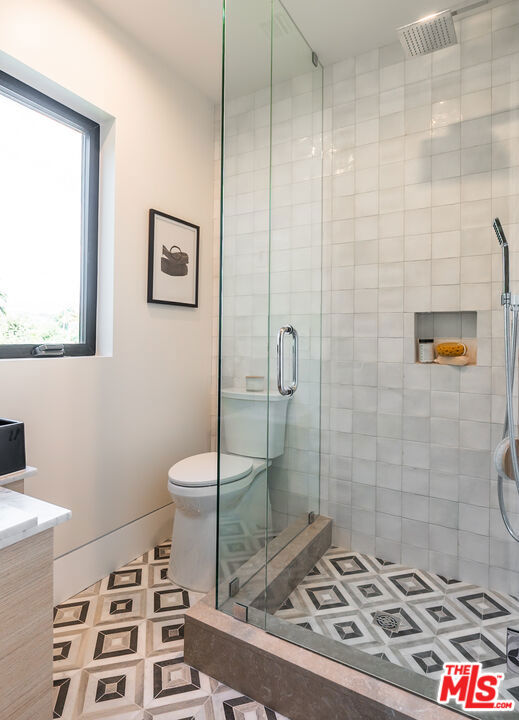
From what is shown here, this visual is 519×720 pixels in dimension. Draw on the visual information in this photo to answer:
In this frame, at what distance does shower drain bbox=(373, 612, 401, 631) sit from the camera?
145 centimetres

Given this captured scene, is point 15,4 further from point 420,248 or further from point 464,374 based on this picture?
point 464,374

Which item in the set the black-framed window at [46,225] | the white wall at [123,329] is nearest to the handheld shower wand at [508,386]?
the white wall at [123,329]

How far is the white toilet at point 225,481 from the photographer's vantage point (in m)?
1.56

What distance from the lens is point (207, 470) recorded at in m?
2.02

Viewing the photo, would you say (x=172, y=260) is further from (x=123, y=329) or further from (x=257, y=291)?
(x=257, y=291)

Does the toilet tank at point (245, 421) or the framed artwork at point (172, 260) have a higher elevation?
the framed artwork at point (172, 260)

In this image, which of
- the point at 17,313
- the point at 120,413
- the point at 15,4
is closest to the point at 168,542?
the point at 120,413

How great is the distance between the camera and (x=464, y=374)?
1803mm

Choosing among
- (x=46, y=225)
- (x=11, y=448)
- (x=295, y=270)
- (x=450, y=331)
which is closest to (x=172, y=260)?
(x=46, y=225)

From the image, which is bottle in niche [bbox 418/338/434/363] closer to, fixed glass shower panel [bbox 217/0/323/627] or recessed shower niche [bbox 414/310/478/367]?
recessed shower niche [bbox 414/310/478/367]

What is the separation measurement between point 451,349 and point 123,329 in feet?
5.02

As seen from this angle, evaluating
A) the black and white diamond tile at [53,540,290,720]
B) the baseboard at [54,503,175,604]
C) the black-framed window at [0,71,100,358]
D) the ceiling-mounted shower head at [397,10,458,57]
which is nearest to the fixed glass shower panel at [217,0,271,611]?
the black and white diamond tile at [53,540,290,720]

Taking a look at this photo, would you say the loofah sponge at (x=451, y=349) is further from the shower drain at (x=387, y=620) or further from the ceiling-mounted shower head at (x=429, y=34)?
the ceiling-mounted shower head at (x=429, y=34)

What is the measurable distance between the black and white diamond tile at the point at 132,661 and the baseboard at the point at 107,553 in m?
0.05
